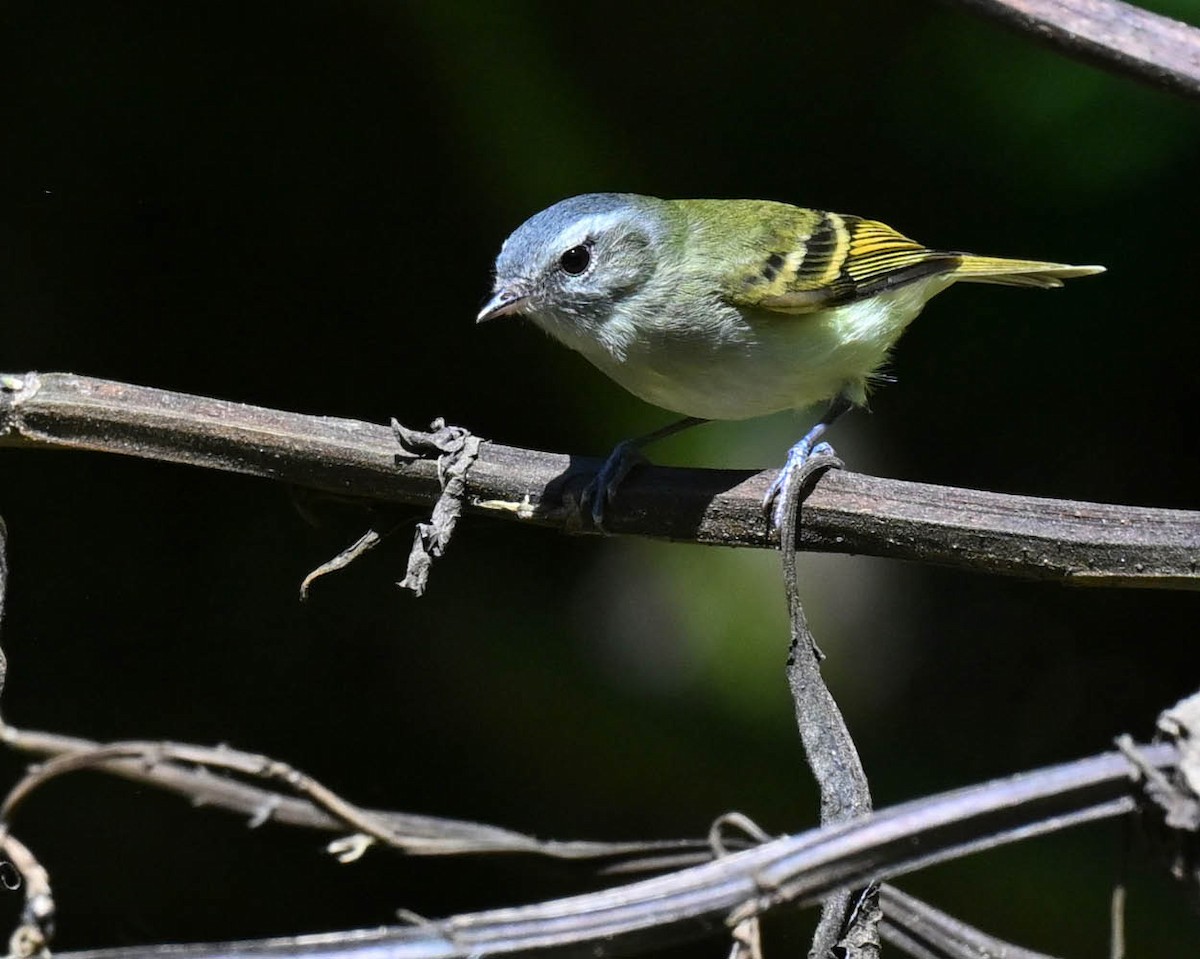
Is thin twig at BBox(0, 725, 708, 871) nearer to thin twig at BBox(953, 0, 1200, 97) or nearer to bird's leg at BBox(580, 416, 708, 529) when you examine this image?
bird's leg at BBox(580, 416, 708, 529)

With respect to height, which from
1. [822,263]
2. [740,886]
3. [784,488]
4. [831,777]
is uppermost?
[822,263]

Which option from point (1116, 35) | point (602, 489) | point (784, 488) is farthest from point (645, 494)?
point (1116, 35)

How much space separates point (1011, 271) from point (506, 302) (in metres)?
1.34

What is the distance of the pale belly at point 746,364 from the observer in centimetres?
276

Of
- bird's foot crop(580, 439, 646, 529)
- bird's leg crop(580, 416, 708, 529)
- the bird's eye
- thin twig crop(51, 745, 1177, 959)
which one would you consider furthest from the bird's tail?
thin twig crop(51, 745, 1177, 959)

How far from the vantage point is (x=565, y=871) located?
1899 mm

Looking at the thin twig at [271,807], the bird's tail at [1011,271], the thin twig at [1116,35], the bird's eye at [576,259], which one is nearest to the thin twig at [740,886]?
the thin twig at [271,807]

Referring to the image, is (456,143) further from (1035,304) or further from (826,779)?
(826,779)

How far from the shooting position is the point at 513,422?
11.2 feet

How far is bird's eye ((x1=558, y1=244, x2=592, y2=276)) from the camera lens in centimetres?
277

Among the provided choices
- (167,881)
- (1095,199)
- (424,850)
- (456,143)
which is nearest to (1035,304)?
(1095,199)

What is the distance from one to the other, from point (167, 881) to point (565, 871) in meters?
1.58

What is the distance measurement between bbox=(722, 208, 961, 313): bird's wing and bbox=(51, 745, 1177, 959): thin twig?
77.7 inches

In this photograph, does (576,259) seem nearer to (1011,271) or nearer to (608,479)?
(608,479)
